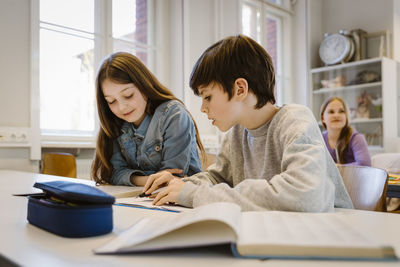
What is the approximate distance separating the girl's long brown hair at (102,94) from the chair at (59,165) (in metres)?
0.99

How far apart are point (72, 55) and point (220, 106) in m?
2.51

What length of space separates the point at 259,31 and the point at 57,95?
2814mm

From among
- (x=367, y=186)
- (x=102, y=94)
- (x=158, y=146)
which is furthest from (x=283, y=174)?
(x=102, y=94)

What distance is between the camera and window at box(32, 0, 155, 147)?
293cm

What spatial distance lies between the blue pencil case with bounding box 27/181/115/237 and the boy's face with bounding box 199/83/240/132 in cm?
52

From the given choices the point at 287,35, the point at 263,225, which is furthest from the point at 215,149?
the point at 263,225

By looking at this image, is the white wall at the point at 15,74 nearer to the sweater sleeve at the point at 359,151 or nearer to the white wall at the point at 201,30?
the white wall at the point at 201,30

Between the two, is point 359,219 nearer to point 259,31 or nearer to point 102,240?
point 102,240

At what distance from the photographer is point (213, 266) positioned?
0.38 metres

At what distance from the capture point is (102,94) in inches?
57.9

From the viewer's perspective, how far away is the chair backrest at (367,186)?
1.09 meters

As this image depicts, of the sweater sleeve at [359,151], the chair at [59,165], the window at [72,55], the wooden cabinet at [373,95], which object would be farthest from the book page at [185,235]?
the wooden cabinet at [373,95]

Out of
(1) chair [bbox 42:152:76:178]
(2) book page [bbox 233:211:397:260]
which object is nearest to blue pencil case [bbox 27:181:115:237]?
(2) book page [bbox 233:211:397:260]

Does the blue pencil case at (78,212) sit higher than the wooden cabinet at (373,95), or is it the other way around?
the wooden cabinet at (373,95)
